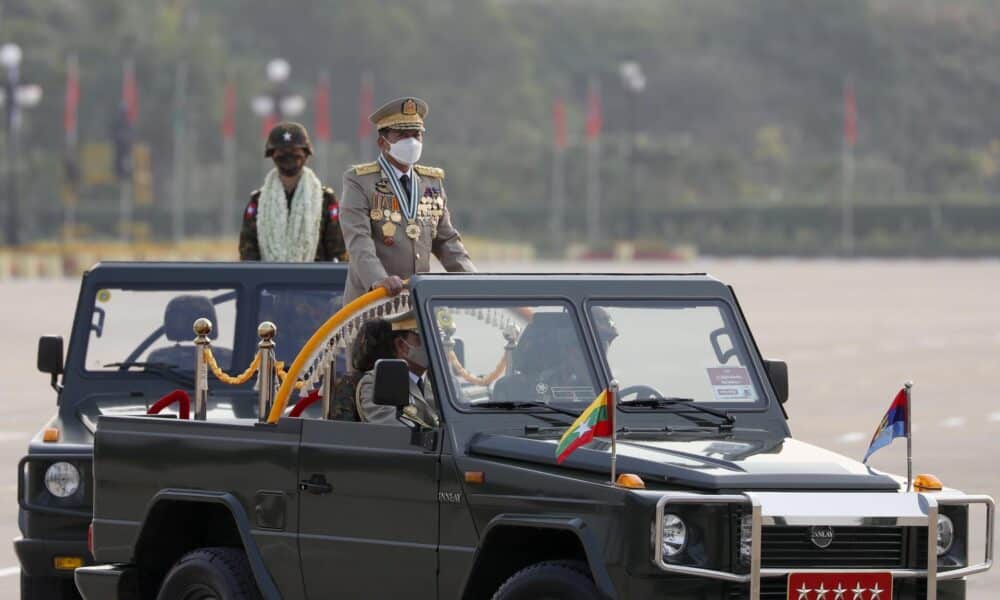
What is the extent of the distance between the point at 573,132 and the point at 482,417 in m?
157

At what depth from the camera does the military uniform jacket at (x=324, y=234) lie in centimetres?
1280

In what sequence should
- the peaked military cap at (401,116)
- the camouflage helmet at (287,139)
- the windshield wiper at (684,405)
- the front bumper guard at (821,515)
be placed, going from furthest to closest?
the camouflage helmet at (287,139) < the peaked military cap at (401,116) < the windshield wiper at (684,405) < the front bumper guard at (821,515)

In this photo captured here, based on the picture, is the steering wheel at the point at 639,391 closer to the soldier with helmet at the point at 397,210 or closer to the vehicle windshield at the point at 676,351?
the vehicle windshield at the point at 676,351

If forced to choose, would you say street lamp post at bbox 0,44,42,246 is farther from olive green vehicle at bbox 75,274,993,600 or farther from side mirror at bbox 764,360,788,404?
side mirror at bbox 764,360,788,404

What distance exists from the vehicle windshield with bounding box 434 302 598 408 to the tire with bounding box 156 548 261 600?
3.71 feet

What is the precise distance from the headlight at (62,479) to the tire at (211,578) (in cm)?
167

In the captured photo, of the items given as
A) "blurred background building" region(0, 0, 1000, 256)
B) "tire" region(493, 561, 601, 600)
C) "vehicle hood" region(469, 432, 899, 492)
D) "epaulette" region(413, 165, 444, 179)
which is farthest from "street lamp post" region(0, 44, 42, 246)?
"tire" region(493, 561, 601, 600)

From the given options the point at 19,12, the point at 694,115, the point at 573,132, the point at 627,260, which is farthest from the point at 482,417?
the point at 694,115

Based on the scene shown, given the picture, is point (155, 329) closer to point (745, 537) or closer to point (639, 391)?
point (639, 391)

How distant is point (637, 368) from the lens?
8.37 meters

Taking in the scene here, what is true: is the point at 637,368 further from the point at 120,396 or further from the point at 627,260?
the point at 627,260

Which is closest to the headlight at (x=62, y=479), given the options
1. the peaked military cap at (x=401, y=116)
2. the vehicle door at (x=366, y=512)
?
the peaked military cap at (x=401, y=116)

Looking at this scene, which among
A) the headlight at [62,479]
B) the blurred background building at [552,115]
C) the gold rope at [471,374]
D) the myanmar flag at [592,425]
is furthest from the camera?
the blurred background building at [552,115]

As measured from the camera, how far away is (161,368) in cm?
1173
